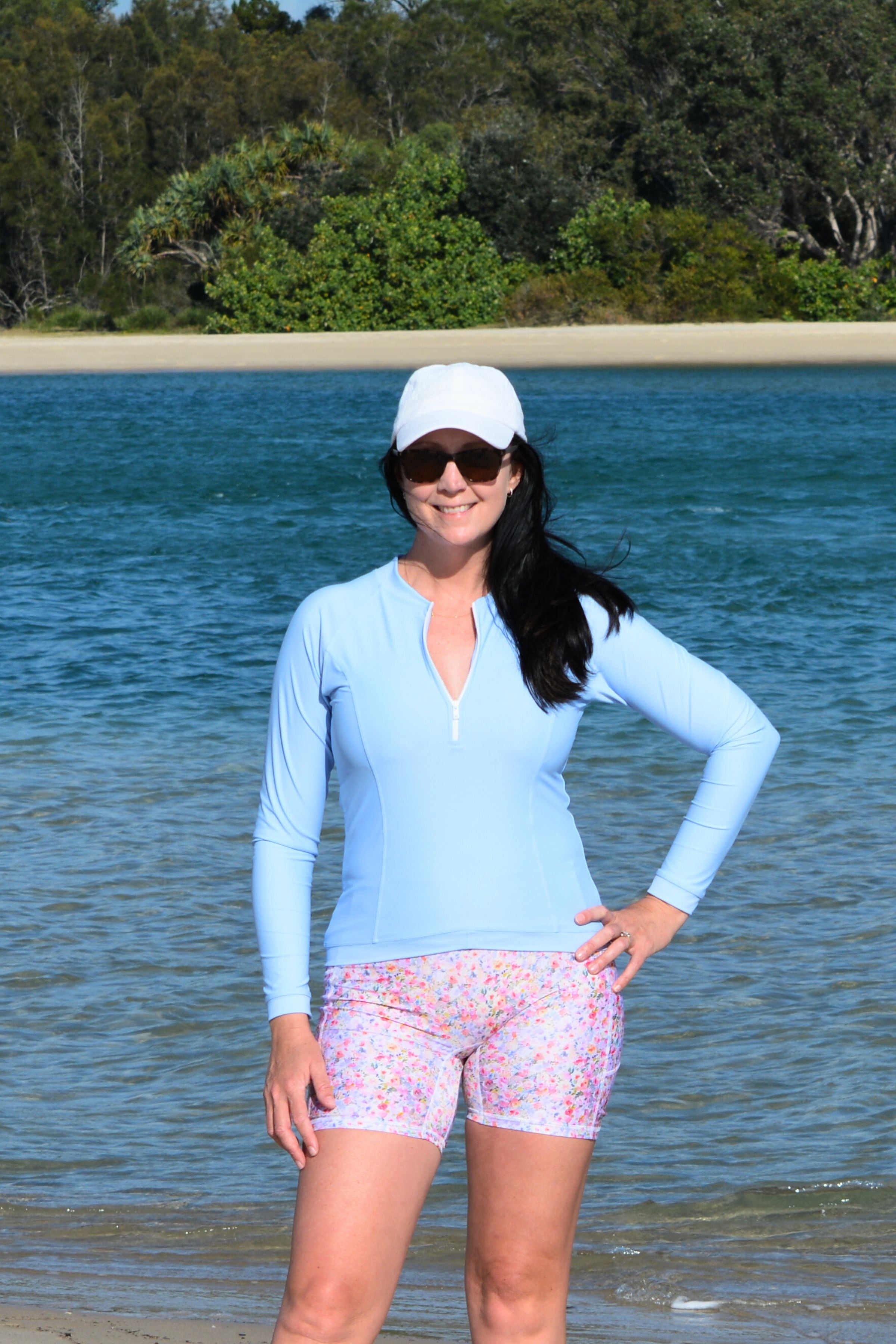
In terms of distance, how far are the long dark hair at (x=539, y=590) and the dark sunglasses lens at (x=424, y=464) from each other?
49 millimetres

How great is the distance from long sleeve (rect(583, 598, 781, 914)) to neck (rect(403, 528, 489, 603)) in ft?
0.54

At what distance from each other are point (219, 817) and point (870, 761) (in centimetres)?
329

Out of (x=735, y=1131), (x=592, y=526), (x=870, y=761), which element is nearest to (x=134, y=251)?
(x=592, y=526)

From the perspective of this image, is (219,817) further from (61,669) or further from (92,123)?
(92,123)

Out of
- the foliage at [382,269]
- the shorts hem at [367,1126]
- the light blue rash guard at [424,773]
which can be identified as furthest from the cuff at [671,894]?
the foliage at [382,269]

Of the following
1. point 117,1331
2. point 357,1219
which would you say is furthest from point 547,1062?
point 117,1331

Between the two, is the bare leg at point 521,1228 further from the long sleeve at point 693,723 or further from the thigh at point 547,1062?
the long sleeve at point 693,723

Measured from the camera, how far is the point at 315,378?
129ft

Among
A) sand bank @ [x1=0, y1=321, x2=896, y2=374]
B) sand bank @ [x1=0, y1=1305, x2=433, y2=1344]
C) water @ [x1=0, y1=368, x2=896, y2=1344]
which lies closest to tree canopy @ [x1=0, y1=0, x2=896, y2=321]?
sand bank @ [x1=0, y1=321, x2=896, y2=374]

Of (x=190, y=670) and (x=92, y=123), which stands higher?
(x=92, y=123)

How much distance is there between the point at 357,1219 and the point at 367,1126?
115 mm

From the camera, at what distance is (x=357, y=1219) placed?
209 cm

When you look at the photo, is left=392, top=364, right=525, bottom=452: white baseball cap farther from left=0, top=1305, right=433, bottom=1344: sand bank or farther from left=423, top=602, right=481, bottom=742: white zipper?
left=0, top=1305, right=433, bottom=1344: sand bank

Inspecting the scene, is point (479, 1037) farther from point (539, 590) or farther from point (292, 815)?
point (539, 590)
